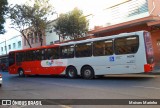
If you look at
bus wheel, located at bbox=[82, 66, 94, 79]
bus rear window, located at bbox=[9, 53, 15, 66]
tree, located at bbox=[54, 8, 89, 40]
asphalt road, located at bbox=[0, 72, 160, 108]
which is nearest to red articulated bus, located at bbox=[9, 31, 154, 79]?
bus wheel, located at bbox=[82, 66, 94, 79]

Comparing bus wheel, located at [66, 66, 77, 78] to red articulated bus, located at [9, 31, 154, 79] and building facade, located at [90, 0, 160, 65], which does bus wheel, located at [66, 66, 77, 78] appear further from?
building facade, located at [90, 0, 160, 65]

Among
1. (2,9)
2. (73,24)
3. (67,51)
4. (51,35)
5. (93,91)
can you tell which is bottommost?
(93,91)

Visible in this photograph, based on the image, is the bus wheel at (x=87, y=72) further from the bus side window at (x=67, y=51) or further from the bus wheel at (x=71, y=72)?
the bus side window at (x=67, y=51)

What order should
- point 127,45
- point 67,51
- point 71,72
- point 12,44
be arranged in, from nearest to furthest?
point 127,45 → point 71,72 → point 67,51 → point 12,44

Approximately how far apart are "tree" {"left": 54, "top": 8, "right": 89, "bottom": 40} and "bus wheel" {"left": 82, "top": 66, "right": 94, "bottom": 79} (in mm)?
13630

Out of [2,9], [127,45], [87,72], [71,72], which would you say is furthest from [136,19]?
[2,9]

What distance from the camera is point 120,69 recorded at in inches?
701

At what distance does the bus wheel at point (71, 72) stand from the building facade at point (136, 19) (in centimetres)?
835

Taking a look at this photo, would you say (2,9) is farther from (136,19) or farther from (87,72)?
(136,19)

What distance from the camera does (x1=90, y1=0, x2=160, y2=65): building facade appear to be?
85.3 ft

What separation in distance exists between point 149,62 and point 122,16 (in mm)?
13858

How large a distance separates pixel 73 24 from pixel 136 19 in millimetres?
9140

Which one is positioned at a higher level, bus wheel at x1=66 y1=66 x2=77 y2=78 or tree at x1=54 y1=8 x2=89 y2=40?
tree at x1=54 y1=8 x2=89 y2=40

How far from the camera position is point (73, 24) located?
33.6m
